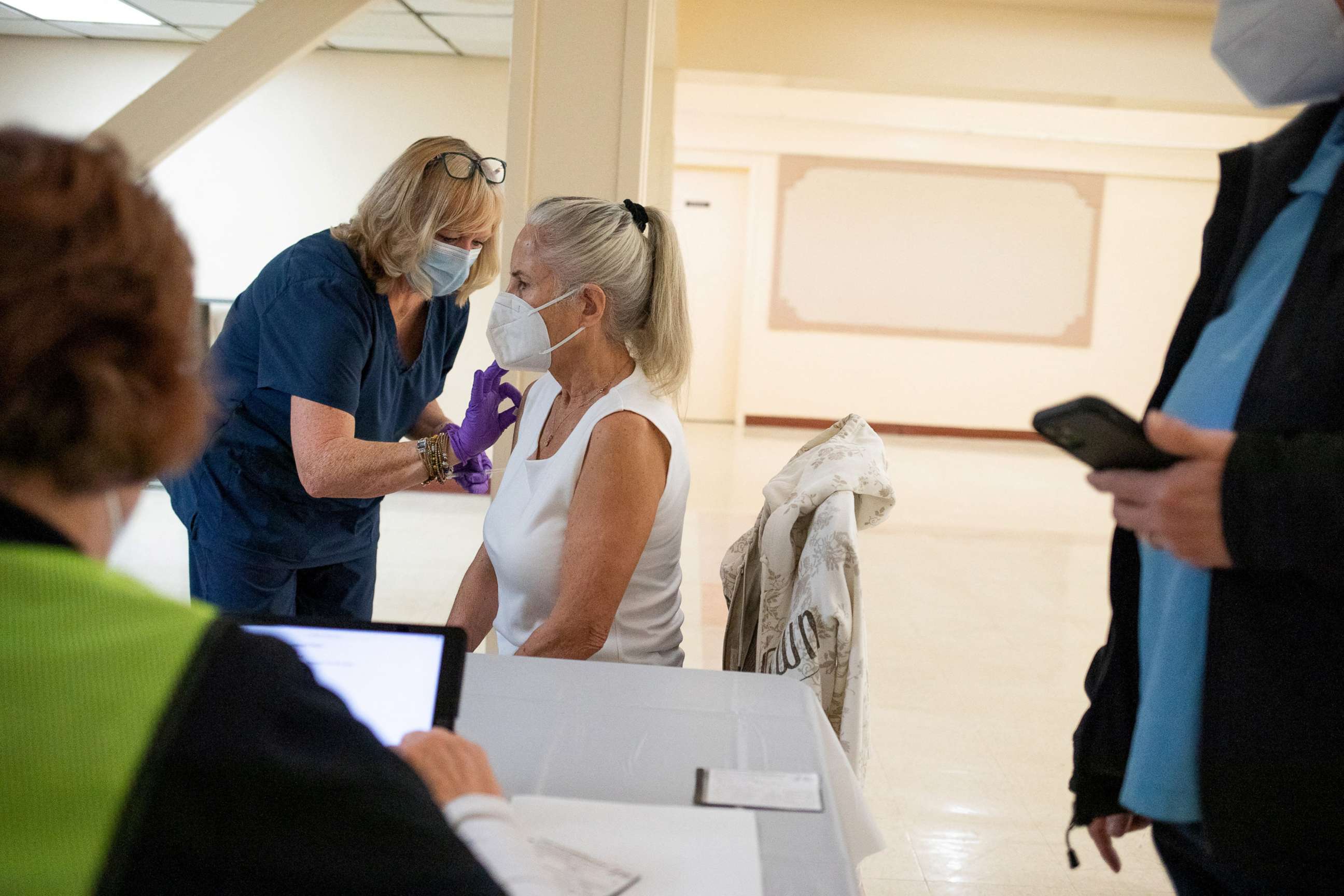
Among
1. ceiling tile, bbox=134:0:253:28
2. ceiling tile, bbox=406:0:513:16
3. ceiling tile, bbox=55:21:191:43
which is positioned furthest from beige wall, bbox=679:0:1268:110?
ceiling tile, bbox=55:21:191:43

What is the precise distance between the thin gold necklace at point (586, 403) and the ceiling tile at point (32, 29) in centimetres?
514

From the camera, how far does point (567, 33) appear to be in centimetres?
235

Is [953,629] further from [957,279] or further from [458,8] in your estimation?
[957,279]

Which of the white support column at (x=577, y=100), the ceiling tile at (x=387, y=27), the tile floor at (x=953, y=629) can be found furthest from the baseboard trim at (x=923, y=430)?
the white support column at (x=577, y=100)

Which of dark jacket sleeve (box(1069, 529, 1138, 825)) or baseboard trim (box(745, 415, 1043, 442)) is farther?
baseboard trim (box(745, 415, 1043, 442))

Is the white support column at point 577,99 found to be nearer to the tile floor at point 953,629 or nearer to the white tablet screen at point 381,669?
the tile floor at point 953,629

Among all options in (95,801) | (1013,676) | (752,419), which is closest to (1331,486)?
(95,801)

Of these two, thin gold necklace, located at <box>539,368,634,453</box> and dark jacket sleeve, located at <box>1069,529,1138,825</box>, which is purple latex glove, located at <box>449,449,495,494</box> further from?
dark jacket sleeve, located at <box>1069,529,1138,825</box>

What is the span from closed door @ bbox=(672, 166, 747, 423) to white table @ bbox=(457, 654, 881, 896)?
9159 millimetres

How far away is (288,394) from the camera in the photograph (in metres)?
1.86

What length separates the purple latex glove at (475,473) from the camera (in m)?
2.15

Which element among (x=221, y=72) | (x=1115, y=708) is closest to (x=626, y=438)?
(x=1115, y=708)

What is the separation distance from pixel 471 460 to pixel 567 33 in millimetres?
997

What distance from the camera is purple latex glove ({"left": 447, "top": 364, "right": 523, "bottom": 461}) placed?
2.00 meters
